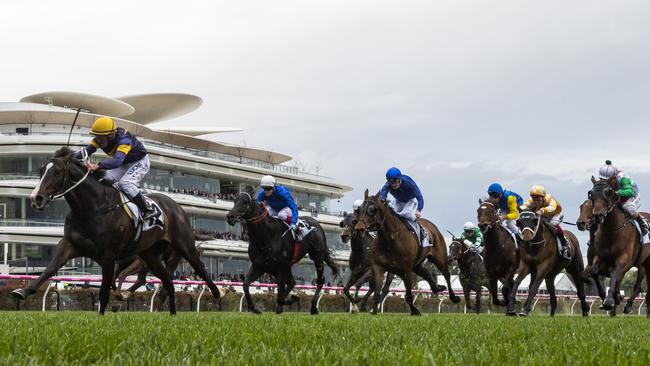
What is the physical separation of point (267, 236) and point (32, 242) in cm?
4591

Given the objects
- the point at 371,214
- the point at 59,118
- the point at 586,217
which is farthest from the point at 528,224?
the point at 59,118

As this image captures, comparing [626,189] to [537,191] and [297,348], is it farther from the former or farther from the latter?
[297,348]

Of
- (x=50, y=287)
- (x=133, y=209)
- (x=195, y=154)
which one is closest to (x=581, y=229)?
(x=133, y=209)

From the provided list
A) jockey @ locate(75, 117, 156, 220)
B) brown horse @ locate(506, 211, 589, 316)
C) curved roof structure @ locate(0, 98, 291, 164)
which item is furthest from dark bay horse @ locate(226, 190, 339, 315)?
curved roof structure @ locate(0, 98, 291, 164)

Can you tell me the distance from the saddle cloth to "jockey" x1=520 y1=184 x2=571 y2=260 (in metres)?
6.62

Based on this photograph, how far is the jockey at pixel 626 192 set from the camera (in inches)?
515

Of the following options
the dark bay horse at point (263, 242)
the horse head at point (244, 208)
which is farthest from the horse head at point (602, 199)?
the horse head at point (244, 208)

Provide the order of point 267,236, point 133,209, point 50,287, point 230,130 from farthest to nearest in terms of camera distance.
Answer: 1. point 230,130
2. point 50,287
3. point 267,236
4. point 133,209

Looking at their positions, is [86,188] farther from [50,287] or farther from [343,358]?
[50,287]

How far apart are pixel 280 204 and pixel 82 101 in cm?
7003

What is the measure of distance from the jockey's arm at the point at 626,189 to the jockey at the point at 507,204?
320cm

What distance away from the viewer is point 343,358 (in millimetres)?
3838

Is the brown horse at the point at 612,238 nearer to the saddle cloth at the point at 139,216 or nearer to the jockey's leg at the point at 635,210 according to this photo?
the jockey's leg at the point at 635,210

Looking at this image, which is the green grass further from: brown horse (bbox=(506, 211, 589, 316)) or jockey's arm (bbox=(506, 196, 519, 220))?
jockey's arm (bbox=(506, 196, 519, 220))
